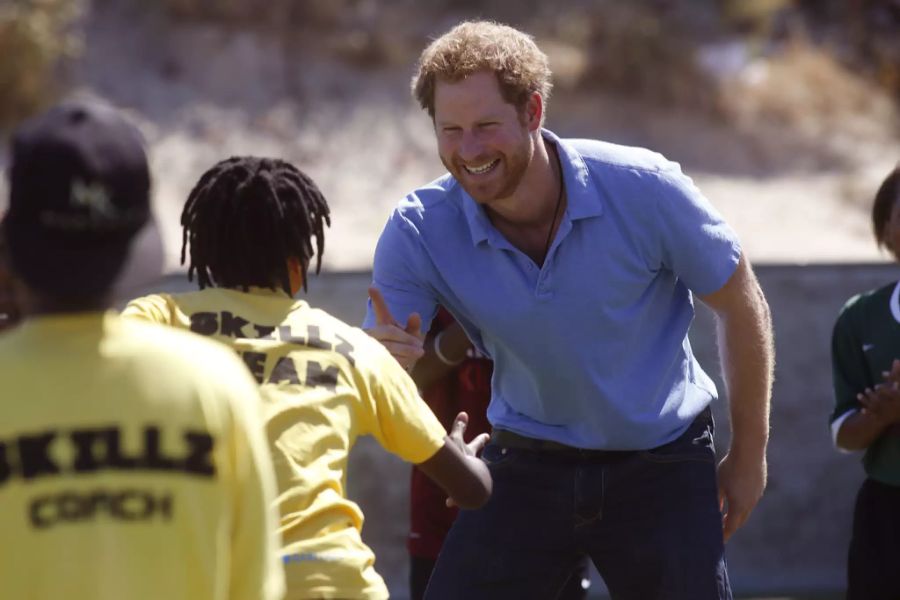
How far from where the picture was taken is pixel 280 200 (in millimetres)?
3328

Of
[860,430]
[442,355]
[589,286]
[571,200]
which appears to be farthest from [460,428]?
[860,430]

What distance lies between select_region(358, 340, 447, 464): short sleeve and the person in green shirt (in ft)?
7.15

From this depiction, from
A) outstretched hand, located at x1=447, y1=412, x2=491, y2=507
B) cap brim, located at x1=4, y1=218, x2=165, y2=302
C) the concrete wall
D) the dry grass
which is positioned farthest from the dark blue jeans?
the dry grass

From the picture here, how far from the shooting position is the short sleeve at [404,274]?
13.6 feet

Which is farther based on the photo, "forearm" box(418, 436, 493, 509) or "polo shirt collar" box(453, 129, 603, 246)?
"polo shirt collar" box(453, 129, 603, 246)

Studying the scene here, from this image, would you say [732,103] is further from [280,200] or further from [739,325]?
[280,200]

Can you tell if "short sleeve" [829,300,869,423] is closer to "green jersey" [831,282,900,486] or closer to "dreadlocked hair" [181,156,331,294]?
"green jersey" [831,282,900,486]

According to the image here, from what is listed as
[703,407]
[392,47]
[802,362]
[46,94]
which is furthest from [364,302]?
[392,47]

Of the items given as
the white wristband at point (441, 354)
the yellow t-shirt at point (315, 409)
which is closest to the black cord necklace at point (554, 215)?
the yellow t-shirt at point (315, 409)

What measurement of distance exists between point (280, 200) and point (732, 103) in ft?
43.0

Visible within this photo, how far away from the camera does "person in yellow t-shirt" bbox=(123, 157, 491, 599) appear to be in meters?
3.07

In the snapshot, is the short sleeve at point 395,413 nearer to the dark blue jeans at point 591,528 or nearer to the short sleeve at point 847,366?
the dark blue jeans at point 591,528

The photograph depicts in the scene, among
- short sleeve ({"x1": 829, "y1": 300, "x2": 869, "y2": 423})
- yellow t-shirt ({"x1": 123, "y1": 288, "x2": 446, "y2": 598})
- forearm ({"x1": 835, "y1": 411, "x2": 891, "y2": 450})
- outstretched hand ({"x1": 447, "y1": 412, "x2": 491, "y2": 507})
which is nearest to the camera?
yellow t-shirt ({"x1": 123, "y1": 288, "x2": 446, "y2": 598})

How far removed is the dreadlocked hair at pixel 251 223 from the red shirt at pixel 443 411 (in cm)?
198
